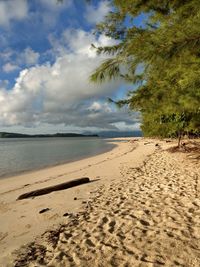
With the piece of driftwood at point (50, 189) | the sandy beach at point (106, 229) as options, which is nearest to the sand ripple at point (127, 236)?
the sandy beach at point (106, 229)

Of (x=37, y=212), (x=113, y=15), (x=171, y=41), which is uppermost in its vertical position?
(x=113, y=15)

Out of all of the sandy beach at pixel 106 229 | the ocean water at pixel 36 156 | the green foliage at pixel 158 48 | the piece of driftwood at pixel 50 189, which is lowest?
the ocean water at pixel 36 156

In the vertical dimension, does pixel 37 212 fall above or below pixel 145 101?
below

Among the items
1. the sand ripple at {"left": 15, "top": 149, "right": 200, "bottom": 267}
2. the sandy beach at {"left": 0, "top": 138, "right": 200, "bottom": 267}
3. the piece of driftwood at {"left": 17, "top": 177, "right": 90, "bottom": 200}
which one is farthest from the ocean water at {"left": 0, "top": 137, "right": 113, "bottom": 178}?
the sand ripple at {"left": 15, "top": 149, "right": 200, "bottom": 267}

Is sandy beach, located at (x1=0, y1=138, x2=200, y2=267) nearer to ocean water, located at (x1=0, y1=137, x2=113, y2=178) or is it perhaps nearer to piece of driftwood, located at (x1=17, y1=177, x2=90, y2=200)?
piece of driftwood, located at (x1=17, y1=177, x2=90, y2=200)

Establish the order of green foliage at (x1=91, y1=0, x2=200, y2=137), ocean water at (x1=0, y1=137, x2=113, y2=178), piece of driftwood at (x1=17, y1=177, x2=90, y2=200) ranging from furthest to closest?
ocean water at (x1=0, y1=137, x2=113, y2=178) → piece of driftwood at (x1=17, y1=177, x2=90, y2=200) → green foliage at (x1=91, y1=0, x2=200, y2=137)

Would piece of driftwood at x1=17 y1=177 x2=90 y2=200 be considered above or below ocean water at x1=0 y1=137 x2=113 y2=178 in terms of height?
above

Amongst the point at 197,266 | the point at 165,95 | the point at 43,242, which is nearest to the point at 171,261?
the point at 197,266

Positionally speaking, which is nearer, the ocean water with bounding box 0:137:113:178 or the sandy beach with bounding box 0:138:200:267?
the sandy beach with bounding box 0:138:200:267

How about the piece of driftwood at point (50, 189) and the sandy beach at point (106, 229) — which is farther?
the piece of driftwood at point (50, 189)

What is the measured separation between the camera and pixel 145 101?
6.93 m

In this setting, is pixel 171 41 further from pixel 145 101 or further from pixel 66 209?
pixel 66 209

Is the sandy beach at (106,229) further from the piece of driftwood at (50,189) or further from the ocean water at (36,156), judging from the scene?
the ocean water at (36,156)

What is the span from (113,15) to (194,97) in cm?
328
